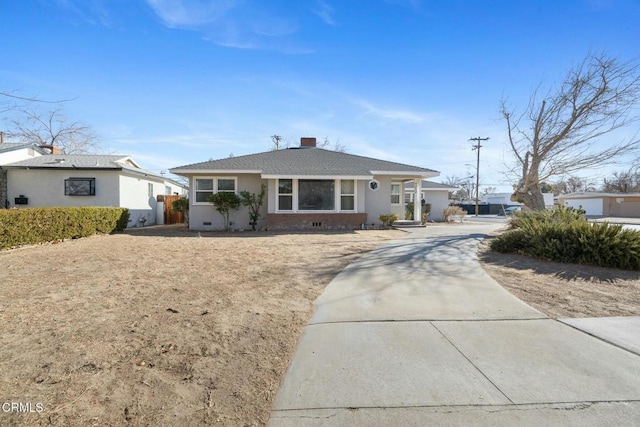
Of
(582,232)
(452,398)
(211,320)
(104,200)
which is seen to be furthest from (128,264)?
(104,200)

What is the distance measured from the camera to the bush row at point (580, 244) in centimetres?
731

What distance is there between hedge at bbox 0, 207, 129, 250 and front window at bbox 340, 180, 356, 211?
398 inches

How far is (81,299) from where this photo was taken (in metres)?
4.86

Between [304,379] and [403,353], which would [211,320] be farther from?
[403,353]

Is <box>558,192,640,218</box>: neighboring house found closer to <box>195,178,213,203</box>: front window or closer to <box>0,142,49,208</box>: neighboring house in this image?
<box>195,178,213,203</box>: front window

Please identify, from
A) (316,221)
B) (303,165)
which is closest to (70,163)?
(303,165)

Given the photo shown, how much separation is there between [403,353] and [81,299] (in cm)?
450

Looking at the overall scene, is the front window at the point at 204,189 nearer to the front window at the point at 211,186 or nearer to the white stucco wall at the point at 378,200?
the front window at the point at 211,186

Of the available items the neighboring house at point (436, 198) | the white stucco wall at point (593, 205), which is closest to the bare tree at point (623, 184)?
the white stucco wall at point (593, 205)

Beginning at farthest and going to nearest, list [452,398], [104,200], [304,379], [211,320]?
[104,200] < [211,320] < [304,379] < [452,398]

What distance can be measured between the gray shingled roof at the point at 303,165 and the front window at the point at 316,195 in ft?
1.99

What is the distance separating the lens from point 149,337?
12.0ft

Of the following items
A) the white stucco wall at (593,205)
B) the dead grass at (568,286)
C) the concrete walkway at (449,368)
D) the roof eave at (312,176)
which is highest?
the roof eave at (312,176)

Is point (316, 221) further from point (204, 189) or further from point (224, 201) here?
point (204, 189)
